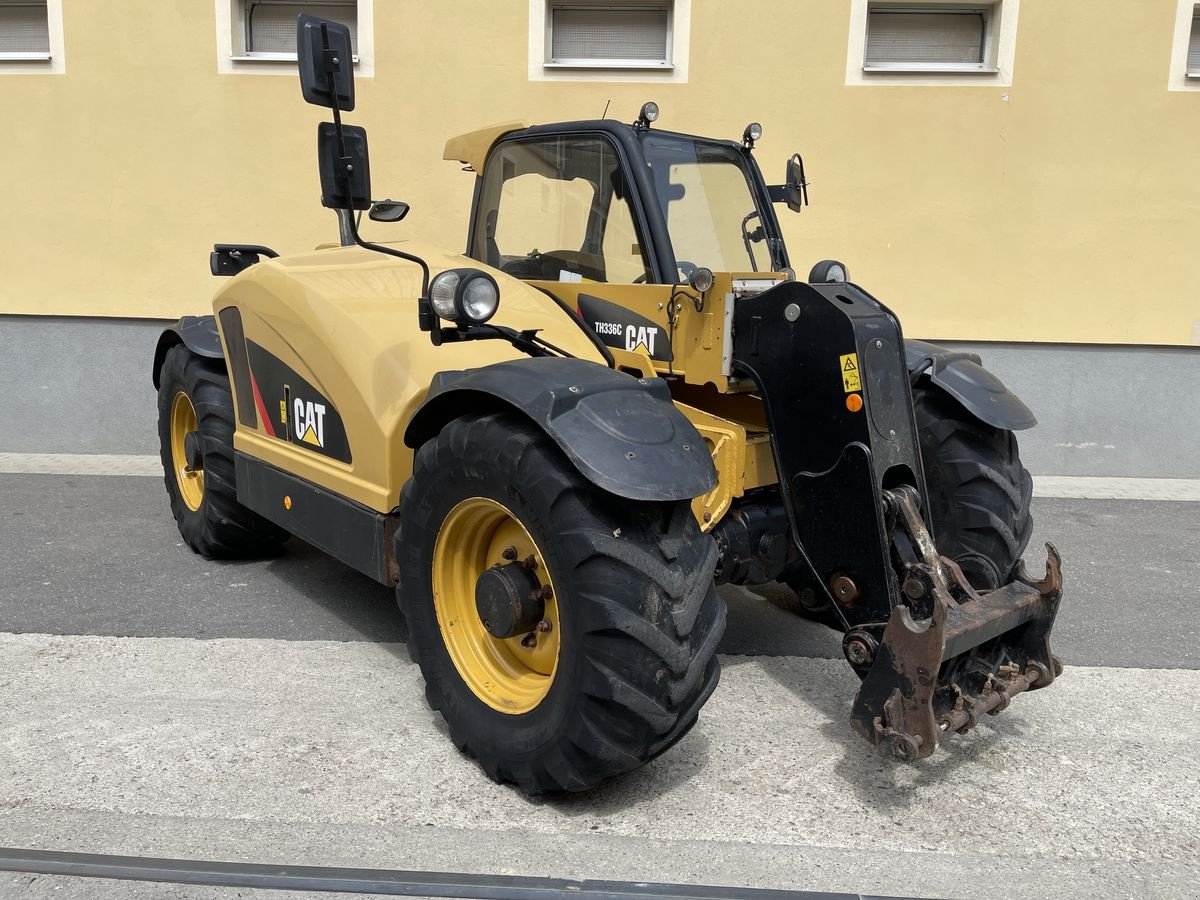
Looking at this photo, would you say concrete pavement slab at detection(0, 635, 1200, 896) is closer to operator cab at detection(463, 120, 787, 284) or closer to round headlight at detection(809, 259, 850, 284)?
round headlight at detection(809, 259, 850, 284)

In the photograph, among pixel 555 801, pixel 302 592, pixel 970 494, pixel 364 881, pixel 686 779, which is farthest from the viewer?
pixel 302 592

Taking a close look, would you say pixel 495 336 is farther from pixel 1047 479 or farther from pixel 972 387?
pixel 1047 479

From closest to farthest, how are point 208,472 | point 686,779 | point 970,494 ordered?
point 686,779
point 970,494
point 208,472

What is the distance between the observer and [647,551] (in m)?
2.80

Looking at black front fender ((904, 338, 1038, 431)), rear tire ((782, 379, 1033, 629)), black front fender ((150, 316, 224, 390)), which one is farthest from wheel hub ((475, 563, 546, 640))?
black front fender ((150, 316, 224, 390))

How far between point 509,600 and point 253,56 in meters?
6.42

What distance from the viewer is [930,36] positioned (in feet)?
25.7

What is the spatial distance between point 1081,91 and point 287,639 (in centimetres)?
684

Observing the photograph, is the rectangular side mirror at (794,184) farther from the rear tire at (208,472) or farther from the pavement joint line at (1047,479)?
the pavement joint line at (1047,479)

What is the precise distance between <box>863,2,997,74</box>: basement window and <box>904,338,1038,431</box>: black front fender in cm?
449

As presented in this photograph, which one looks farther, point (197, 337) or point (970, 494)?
point (197, 337)

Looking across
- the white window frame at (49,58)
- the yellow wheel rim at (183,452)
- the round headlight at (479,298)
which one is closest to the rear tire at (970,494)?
the round headlight at (479,298)

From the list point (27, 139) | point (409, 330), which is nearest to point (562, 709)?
point (409, 330)

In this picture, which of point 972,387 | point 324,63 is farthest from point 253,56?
point 972,387
